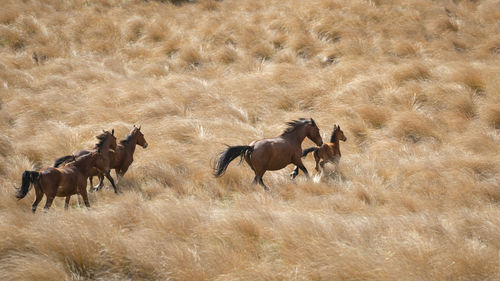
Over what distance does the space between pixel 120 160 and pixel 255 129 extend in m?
2.92

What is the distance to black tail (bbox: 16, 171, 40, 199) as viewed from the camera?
5.08m

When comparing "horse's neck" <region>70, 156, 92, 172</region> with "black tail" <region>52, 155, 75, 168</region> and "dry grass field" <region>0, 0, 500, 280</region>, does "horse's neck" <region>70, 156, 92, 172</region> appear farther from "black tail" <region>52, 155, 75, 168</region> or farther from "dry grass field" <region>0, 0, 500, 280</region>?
"dry grass field" <region>0, 0, 500, 280</region>

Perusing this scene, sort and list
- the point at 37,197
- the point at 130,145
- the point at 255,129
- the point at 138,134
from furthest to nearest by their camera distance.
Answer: the point at 255,129, the point at 138,134, the point at 130,145, the point at 37,197

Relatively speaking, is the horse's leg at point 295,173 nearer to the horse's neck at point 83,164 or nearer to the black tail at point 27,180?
the horse's neck at point 83,164

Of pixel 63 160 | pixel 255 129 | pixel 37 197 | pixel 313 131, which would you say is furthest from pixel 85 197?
pixel 255 129

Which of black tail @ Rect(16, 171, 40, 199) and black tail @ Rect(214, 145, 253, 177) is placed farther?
black tail @ Rect(214, 145, 253, 177)

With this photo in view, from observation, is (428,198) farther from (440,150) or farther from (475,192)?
(440,150)

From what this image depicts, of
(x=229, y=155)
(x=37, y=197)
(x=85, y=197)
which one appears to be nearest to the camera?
(x=37, y=197)

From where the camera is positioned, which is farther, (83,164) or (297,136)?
(297,136)

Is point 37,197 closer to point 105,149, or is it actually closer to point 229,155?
point 105,149

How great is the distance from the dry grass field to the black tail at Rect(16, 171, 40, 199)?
182mm

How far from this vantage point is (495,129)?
8711mm

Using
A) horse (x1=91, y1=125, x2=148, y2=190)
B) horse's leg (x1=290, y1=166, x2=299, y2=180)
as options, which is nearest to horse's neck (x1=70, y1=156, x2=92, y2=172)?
horse (x1=91, y1=125, x2=148, y2=190)

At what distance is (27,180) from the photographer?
5.12 metres
